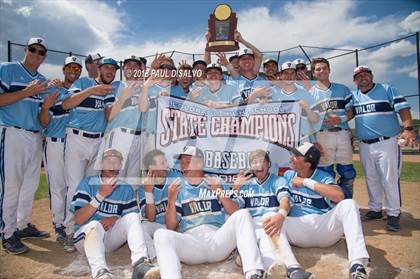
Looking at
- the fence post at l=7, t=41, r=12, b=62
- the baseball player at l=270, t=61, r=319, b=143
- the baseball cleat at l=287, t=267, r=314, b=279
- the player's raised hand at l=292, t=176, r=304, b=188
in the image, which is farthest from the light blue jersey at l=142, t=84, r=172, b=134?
the fence post at l=7, t=41, r=12, b=62

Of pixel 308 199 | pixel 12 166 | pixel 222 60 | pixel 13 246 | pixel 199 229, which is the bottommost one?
pixel 13 246

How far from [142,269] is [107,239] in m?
0.92

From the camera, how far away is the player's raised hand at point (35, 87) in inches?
185

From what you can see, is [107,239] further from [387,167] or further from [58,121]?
[387,167]

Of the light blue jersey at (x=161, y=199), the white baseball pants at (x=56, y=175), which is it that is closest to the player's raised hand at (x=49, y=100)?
the white baseball pants at (x=56, y=175)

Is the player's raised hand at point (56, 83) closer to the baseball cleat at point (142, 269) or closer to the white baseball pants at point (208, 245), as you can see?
the white baseball pants at point (208, 245)

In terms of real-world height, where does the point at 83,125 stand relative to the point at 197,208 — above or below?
Answer: above

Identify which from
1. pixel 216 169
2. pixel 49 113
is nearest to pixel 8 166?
pixel 49 113

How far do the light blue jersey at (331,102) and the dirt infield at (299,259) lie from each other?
194cm

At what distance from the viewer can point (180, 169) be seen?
200 inches

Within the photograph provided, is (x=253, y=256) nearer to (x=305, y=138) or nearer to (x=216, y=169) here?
(x=216, y=169)

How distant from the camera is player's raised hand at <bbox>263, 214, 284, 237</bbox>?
12.6ft

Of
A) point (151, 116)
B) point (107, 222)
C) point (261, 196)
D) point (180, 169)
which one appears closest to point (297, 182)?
point (261, 196)

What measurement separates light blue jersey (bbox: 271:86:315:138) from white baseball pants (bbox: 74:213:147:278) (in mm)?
3238
